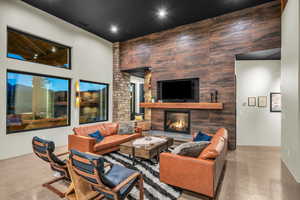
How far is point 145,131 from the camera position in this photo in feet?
20.0

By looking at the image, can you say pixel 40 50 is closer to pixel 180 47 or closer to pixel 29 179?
pixel 29 179

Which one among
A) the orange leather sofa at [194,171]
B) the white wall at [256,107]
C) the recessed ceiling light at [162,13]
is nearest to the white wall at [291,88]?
the white wall at [256,107]

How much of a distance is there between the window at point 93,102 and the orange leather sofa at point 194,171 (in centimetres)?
437

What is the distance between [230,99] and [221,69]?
38.0 inches

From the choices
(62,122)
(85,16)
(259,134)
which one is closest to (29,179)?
(62,122)

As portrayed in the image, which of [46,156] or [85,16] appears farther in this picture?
[85,16]

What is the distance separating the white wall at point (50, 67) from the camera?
12.1 ft

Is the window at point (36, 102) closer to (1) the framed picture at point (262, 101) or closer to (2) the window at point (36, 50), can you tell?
(2) the window at point (36, 50)

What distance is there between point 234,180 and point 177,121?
2926 mm

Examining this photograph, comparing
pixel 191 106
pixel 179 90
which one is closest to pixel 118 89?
pixel 179 90

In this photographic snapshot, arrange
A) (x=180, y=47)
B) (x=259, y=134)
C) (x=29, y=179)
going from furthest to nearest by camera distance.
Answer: (x=180, y=47) < (x=259, y=134) < (x=29, y=179)

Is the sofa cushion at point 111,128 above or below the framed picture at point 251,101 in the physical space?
below

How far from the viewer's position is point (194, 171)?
2.15 metres

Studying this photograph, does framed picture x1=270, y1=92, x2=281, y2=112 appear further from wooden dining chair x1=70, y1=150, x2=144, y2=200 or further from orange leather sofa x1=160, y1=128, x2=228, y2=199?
wooden dining chair x1=70, y1=150, x2=144, y2=200
